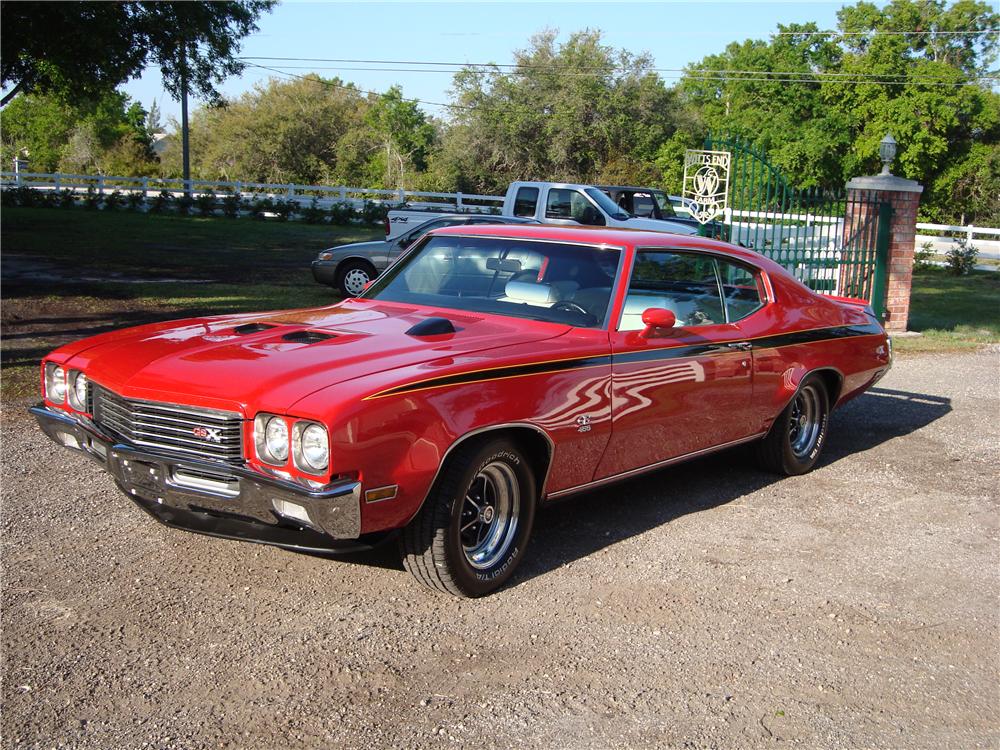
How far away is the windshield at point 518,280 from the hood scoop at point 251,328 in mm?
893

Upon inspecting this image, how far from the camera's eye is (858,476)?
6891 millimetres

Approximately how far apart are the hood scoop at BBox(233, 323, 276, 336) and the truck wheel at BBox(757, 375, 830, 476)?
3.25m

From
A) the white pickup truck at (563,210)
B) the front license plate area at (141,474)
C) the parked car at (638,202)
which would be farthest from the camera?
the parked car at (638,202)

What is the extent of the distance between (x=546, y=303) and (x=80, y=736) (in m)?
3.00

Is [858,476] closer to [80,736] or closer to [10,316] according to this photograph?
[80,736]

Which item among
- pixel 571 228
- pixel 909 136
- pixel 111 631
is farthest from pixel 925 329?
pixel 909 136

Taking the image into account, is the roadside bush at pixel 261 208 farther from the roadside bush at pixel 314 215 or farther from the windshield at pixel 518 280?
the windshield at pixel 518 280

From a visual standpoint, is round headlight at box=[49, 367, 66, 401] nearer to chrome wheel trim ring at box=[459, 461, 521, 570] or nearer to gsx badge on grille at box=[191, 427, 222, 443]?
gsx badge on grille at box=[191, 427, 222, 443]

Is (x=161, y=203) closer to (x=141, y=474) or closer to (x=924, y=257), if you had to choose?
(x=924, y=257)

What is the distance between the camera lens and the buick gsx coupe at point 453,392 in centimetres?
395

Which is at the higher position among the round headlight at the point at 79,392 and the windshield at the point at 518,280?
the windshield at the point at 518,280

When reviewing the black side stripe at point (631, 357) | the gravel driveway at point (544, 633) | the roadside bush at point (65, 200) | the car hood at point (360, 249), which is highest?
the roadside bush at point (65, 200)

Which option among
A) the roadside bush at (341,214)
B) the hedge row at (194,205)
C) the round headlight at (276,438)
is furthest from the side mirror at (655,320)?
the roadside bush at (341,214)

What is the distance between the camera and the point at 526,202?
19000 millimetres
